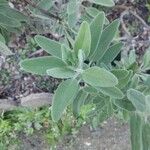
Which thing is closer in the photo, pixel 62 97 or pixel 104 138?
pixel 62 97

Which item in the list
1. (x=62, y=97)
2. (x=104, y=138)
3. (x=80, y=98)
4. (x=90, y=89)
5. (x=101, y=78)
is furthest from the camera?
(x=104, y=138)

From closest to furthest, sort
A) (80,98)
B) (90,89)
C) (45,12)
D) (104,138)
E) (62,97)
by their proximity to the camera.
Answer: (62,97), (90,89), (80,98), (45,12), (104,138)

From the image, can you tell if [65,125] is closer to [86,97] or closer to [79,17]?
[79,17]

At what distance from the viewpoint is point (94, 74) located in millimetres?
1335

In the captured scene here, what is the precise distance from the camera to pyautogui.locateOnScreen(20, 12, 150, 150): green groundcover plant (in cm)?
136

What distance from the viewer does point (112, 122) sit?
2994mm

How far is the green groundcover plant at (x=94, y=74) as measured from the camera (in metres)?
1.36

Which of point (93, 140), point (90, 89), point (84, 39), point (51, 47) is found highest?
point (84, 39)

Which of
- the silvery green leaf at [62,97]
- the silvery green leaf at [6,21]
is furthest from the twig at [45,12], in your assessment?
the silvery green leaf at [62,97]

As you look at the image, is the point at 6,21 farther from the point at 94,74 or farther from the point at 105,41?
the point at 94,74

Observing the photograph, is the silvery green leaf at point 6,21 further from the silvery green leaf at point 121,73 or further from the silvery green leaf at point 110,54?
the silvery green leaf at point 121,73

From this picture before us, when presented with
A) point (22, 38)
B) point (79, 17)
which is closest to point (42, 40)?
point (79, 17)

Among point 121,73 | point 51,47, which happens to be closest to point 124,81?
point 121,73

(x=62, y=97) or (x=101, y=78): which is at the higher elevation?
(x=101, y=78)
